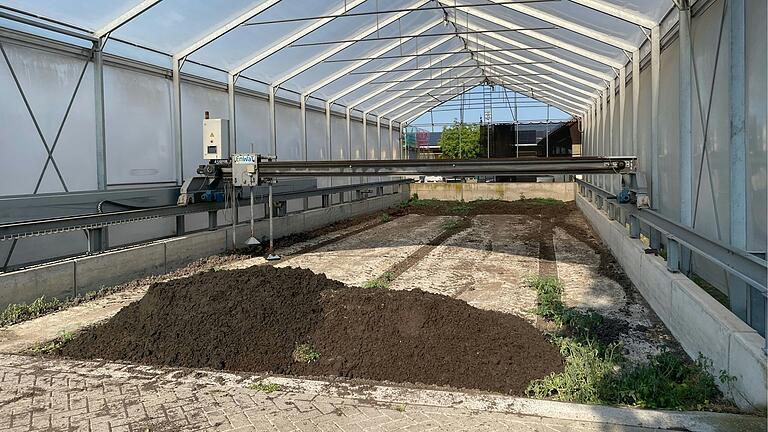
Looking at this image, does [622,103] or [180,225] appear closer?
[180,225]

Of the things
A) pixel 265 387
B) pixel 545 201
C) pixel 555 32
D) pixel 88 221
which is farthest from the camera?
pixel 545 201

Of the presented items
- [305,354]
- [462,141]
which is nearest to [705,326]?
[305,354]

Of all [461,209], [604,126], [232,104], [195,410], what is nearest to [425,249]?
[232,104]

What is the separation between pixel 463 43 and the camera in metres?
20.2

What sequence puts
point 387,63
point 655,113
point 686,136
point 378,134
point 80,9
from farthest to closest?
1. point 378,134
2. point 387,63
3. point 80,9
4. point 655,113
5. point 686,136

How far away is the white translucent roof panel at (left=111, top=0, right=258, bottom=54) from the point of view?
9891 mm

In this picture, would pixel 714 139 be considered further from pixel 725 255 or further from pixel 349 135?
pixel 349 135

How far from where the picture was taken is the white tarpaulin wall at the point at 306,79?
557 centimetres

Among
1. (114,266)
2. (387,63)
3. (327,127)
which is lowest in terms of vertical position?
(114,266)

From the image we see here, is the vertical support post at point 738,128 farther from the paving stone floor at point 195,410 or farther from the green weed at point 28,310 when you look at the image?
the green weed at point 28,310

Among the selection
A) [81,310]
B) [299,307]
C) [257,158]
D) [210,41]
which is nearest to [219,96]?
[210,41]

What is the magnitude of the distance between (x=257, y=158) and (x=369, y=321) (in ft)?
19.0

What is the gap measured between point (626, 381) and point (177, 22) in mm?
9687

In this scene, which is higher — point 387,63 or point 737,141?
point 387,63
